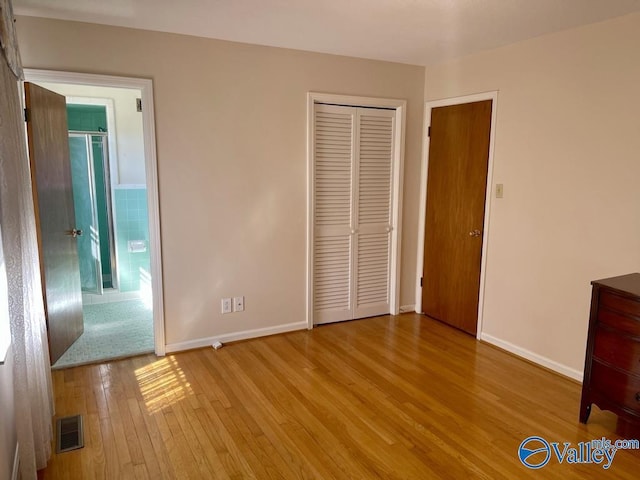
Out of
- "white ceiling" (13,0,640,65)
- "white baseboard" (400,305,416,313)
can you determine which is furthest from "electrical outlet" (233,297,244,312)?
"white ceiling" (13,0,640,65)

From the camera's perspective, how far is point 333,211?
4.09m

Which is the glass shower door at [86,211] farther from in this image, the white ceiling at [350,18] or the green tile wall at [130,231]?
the white ceiling at [350,18]

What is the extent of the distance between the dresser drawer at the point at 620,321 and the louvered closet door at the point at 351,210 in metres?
2.16

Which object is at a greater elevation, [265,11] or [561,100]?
[265,11]

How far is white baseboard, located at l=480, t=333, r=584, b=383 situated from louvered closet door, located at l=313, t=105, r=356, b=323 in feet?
4.33

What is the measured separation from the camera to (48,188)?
127 inches

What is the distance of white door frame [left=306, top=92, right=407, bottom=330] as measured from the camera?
12.6ft

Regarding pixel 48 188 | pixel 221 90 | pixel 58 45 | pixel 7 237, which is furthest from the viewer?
pixel 221 90

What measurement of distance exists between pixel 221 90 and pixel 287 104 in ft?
1.84

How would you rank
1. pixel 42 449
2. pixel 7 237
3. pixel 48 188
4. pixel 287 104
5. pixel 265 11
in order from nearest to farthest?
pixel 7 237 → pixel 42 449 → pixel 265 11 → pixel 48 188 → pixel 287 104

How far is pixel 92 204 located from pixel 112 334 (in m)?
1.65

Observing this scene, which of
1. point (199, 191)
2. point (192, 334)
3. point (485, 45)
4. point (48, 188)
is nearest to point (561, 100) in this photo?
point (485, 45)

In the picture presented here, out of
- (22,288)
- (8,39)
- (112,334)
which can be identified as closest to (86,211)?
(112,334)

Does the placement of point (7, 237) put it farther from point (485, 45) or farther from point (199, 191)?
point (485, 45)
